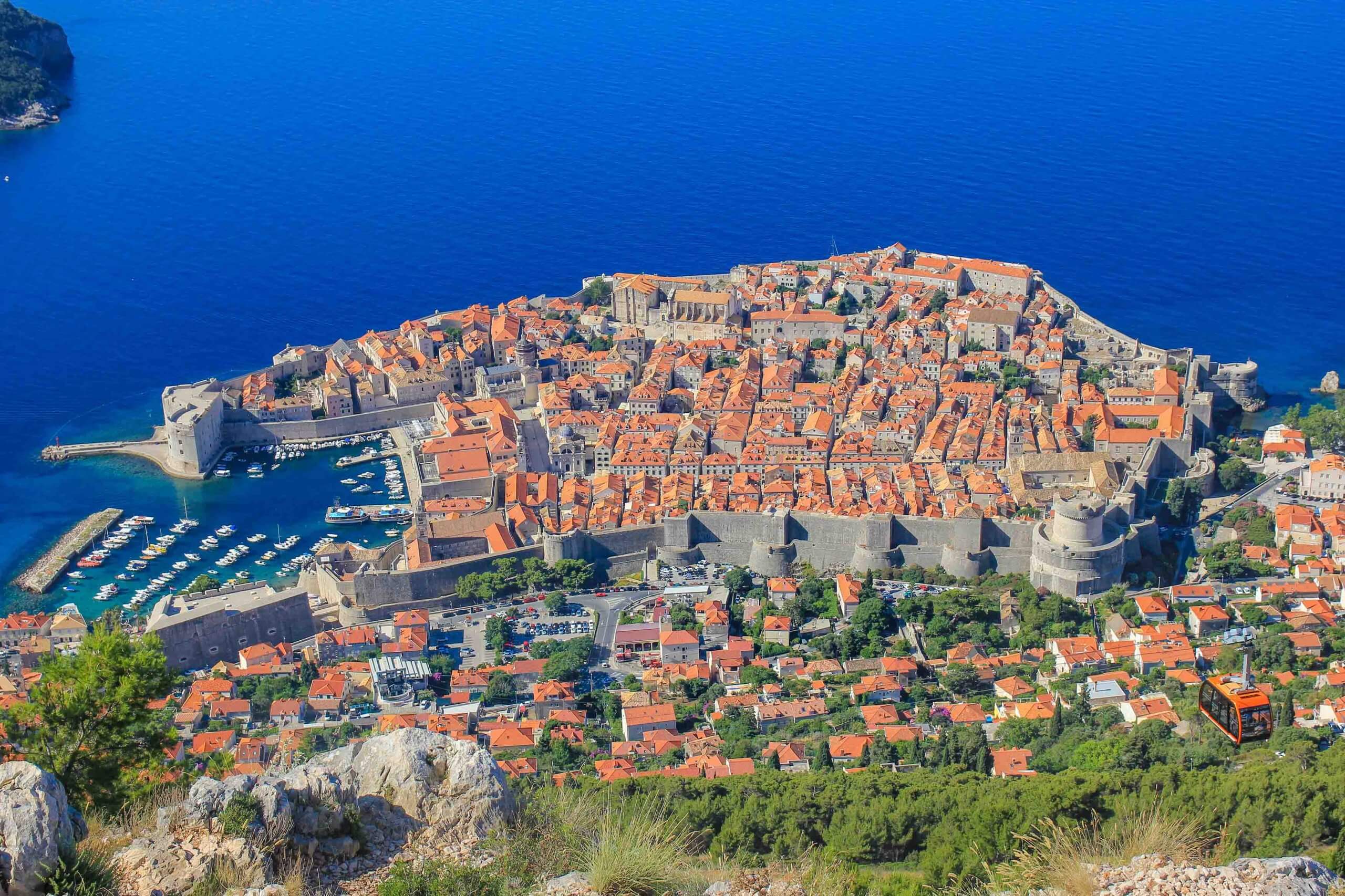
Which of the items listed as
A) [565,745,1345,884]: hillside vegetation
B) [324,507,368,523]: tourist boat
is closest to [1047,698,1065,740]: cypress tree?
[565,745,1345,884]: hillside vegetation

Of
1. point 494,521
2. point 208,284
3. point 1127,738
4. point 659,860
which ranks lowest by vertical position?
point 1127,738

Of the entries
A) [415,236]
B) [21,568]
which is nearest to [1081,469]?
[21,568]

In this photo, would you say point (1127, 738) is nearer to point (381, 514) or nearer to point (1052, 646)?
point (1052, 646)

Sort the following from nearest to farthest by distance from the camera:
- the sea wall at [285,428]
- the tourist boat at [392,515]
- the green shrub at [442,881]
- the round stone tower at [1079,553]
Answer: the green shrub at [442,881], the round stone tower at [1079,553], the tourist boat at [392,515], the sea wall at [285,428]

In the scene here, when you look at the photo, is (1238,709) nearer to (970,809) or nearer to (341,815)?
(970,809)

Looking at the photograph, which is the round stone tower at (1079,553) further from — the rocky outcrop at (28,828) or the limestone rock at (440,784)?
the rocky outcrop at (28,828)

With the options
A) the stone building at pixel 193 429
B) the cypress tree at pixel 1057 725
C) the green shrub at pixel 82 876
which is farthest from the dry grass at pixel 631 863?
the stone building at pixel 193 429

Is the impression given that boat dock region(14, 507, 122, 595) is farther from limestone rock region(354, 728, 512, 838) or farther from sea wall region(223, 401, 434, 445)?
limestone rock region(354, 728, 512, 838)
